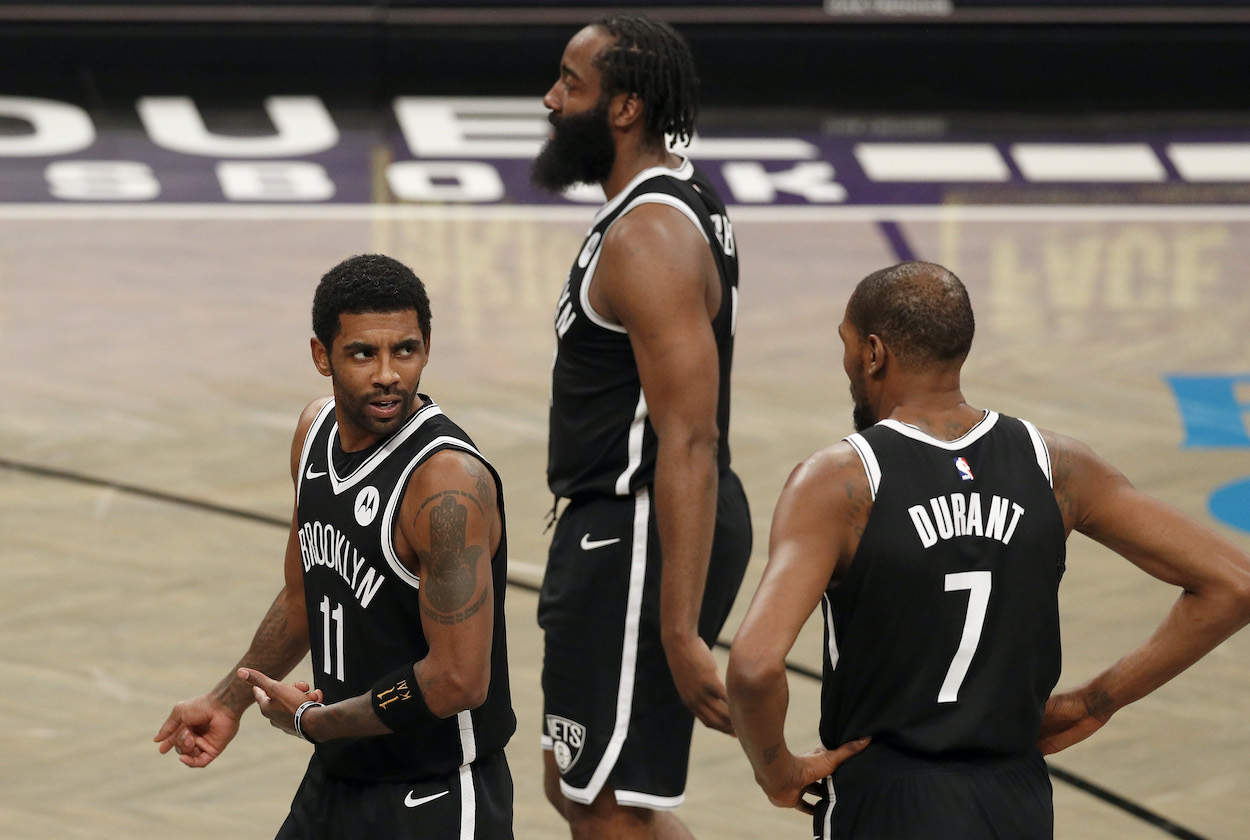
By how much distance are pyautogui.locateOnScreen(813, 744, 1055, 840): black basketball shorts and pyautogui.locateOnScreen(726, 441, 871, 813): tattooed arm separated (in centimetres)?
16

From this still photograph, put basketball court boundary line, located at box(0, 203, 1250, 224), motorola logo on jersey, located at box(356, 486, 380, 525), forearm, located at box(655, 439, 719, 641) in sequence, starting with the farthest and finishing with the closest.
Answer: basketball court boundary line, located at box(0, 203, 1250, 224), forearm, located at box(655, 439, 719, 641), motorola logo on jersey, located at box(356, 486, 380, 525)

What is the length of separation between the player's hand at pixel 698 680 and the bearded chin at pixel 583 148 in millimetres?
1060

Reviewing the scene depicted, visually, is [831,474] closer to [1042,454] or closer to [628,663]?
[1042,454]

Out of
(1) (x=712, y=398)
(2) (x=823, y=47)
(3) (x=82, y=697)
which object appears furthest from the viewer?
(2) (x=823, y=47)

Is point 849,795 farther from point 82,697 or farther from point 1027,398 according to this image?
point 1027,398

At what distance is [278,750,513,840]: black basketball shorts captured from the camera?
2799 millimetres

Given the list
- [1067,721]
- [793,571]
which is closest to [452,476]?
[793,571]

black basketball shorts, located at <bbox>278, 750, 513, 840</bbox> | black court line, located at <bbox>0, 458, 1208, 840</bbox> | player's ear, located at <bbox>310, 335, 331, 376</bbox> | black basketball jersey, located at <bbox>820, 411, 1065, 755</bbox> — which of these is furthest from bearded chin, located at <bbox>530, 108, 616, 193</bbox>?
black court line, located at <bbox>0, 458, 1208, 840</bbox>

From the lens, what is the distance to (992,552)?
2.57m

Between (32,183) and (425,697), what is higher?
(32,183)

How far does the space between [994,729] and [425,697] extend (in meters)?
0.89

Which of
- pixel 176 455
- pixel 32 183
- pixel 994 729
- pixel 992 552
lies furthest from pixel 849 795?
pixel 32 183

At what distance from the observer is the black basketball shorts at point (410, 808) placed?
2.80m

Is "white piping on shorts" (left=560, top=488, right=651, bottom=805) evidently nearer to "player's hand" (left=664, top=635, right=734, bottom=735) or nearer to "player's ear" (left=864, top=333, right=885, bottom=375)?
"player's hand" (left=664, top=635, right=734, bottom=735)
